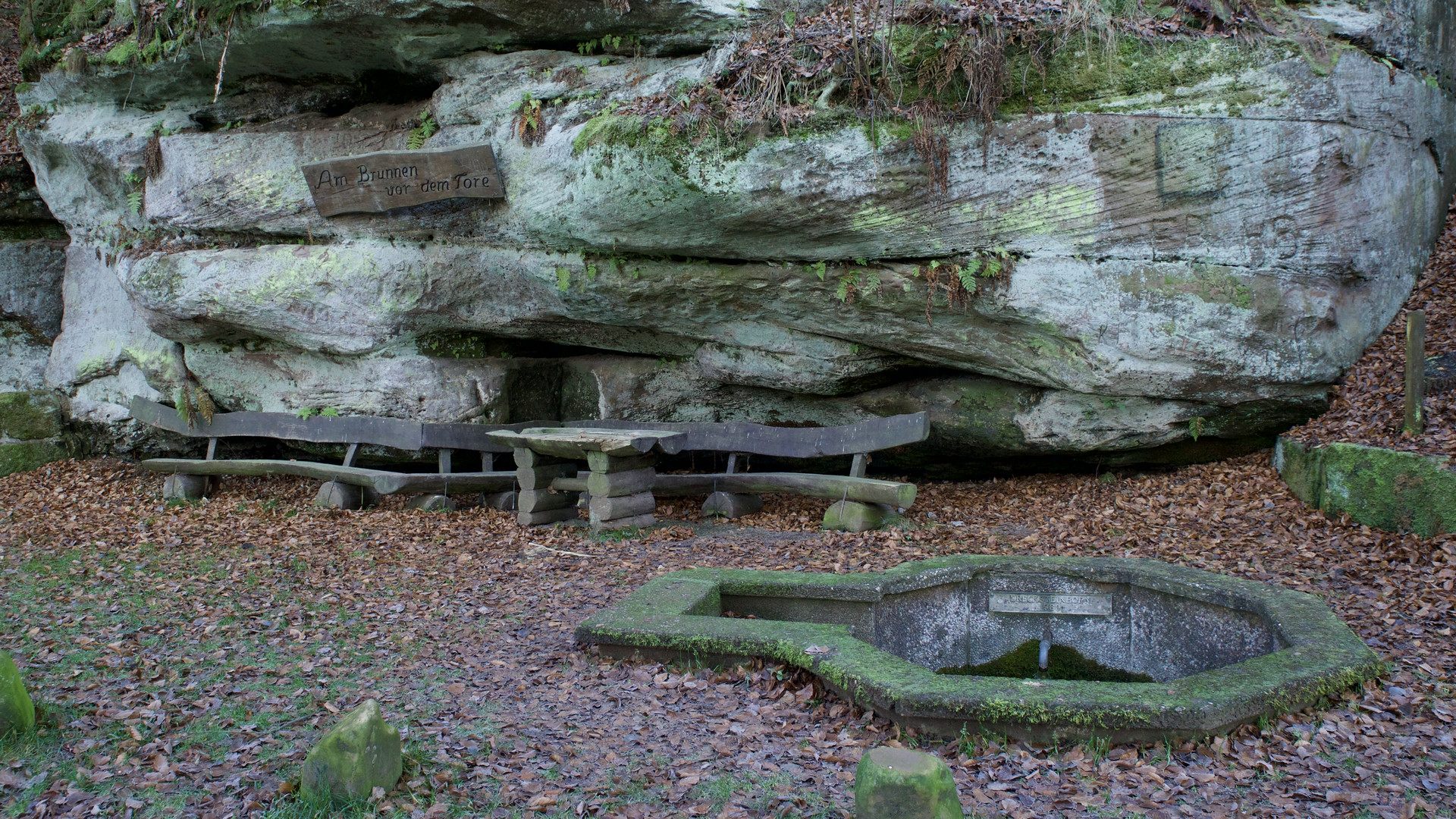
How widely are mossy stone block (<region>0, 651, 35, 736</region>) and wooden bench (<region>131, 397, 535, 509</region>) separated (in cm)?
619

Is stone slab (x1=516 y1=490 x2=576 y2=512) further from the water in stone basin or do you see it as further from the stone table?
the water in stone basin

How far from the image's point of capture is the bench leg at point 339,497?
1098cm

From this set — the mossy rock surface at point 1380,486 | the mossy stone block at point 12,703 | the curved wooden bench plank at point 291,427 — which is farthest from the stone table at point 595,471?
the mossy rock surface at point 1380,486

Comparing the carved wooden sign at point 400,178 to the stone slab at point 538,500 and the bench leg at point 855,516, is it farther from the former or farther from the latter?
the bench leg at point 855,516

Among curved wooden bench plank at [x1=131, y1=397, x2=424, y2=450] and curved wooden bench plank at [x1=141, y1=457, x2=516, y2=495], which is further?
curved wooden bench plank at [x1=131, y1=397, x2=424, y2=450]

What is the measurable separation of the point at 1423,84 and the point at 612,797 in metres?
9.98

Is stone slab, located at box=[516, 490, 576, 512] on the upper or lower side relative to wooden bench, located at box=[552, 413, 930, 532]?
lower

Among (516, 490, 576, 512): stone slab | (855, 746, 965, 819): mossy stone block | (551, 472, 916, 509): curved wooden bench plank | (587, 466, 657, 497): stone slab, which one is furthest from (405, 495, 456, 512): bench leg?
(855, 746, 965, 819): mossy stone block

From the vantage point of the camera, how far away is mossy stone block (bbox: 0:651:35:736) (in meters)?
4.41

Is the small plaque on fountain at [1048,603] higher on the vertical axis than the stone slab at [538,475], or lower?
higher

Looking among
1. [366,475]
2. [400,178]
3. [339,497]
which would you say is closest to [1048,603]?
[366,475]

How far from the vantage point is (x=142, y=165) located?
1244 centimetres

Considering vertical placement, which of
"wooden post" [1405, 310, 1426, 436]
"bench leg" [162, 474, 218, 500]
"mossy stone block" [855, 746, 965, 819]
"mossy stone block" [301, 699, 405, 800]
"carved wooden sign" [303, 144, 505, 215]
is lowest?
"bench leg" [162, 474, 218, 500]

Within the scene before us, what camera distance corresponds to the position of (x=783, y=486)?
33.0ft
